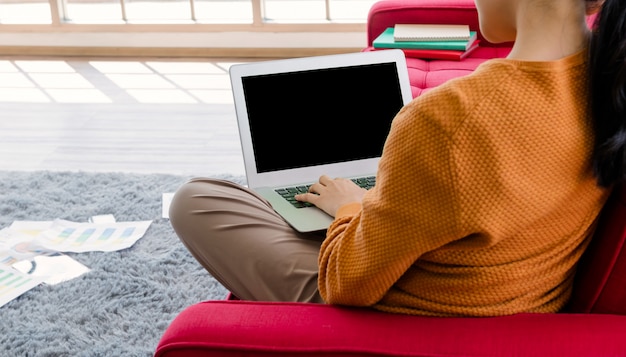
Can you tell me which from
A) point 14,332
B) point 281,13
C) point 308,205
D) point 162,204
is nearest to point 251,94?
point 308,205

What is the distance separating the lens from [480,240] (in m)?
0.93

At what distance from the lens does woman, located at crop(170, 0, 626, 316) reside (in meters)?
0.88

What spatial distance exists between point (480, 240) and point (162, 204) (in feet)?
6.07

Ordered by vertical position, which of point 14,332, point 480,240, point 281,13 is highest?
point 480,240

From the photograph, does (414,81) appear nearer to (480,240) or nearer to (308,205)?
(308,205)

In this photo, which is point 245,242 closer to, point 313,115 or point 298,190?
point 298,190

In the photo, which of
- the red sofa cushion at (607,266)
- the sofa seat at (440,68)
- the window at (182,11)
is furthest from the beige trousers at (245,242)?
the window at (182,11)

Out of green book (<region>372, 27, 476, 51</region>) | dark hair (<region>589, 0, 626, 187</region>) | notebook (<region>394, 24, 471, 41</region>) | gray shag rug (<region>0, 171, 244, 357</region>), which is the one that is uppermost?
dark hair (<region>589, 0, 626, 187</region>)

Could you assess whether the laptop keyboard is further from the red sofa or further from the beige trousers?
the red sofa

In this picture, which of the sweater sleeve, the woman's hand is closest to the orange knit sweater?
the sweater sleeve

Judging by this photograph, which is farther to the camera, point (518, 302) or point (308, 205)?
point (308, 205)

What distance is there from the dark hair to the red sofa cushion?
8 centimetres

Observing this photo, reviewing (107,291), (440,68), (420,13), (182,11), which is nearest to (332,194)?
(107,291)

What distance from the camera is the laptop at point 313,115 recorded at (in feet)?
5.07
